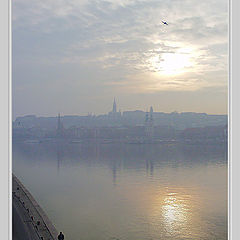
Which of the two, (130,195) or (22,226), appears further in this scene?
(130,195)

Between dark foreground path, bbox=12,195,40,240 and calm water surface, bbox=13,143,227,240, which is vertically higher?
dark foreground path, bbox=12,195,40,240

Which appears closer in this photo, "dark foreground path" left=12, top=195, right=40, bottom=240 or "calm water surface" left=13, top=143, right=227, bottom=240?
"dark foreground path" left=12, top=195, right=40, bottom=240

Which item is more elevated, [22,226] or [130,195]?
[22,226]

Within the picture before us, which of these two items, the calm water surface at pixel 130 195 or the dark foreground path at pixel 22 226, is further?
the calm water surface at pixel 130 195

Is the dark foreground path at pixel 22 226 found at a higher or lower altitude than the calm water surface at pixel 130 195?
higher
